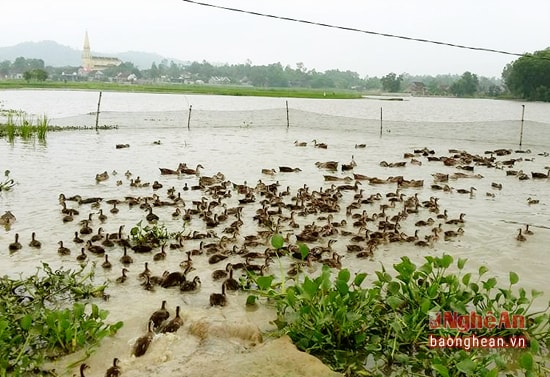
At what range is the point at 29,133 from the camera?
21969 millimetres

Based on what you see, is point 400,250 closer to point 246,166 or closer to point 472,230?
point 472,230

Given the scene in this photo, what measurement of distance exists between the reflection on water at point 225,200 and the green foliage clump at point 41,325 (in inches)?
10.0

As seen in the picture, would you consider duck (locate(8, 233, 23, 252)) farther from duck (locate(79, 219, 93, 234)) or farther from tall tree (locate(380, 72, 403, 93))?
tall tree (locate(380, 72, 403, 93))

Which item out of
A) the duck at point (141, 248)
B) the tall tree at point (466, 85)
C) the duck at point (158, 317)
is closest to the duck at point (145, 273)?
the duck at point (141, 248)

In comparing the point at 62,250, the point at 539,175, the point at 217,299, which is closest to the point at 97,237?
the point at 62,250

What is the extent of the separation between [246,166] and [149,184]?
4.14 meters

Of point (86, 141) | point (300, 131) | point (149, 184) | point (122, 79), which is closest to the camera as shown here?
point (149, 184)

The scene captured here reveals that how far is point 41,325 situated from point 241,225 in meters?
4.61

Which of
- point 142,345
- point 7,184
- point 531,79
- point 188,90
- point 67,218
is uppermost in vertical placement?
point 531,79

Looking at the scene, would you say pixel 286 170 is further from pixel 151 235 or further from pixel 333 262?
pixel 333 262

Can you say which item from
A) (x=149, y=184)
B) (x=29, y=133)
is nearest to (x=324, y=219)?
(x=149, y=184)

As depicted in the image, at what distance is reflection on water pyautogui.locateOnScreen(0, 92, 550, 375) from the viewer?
5879 mm

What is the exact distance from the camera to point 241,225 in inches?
367

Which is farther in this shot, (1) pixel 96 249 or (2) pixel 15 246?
(2) pixel 15 246
